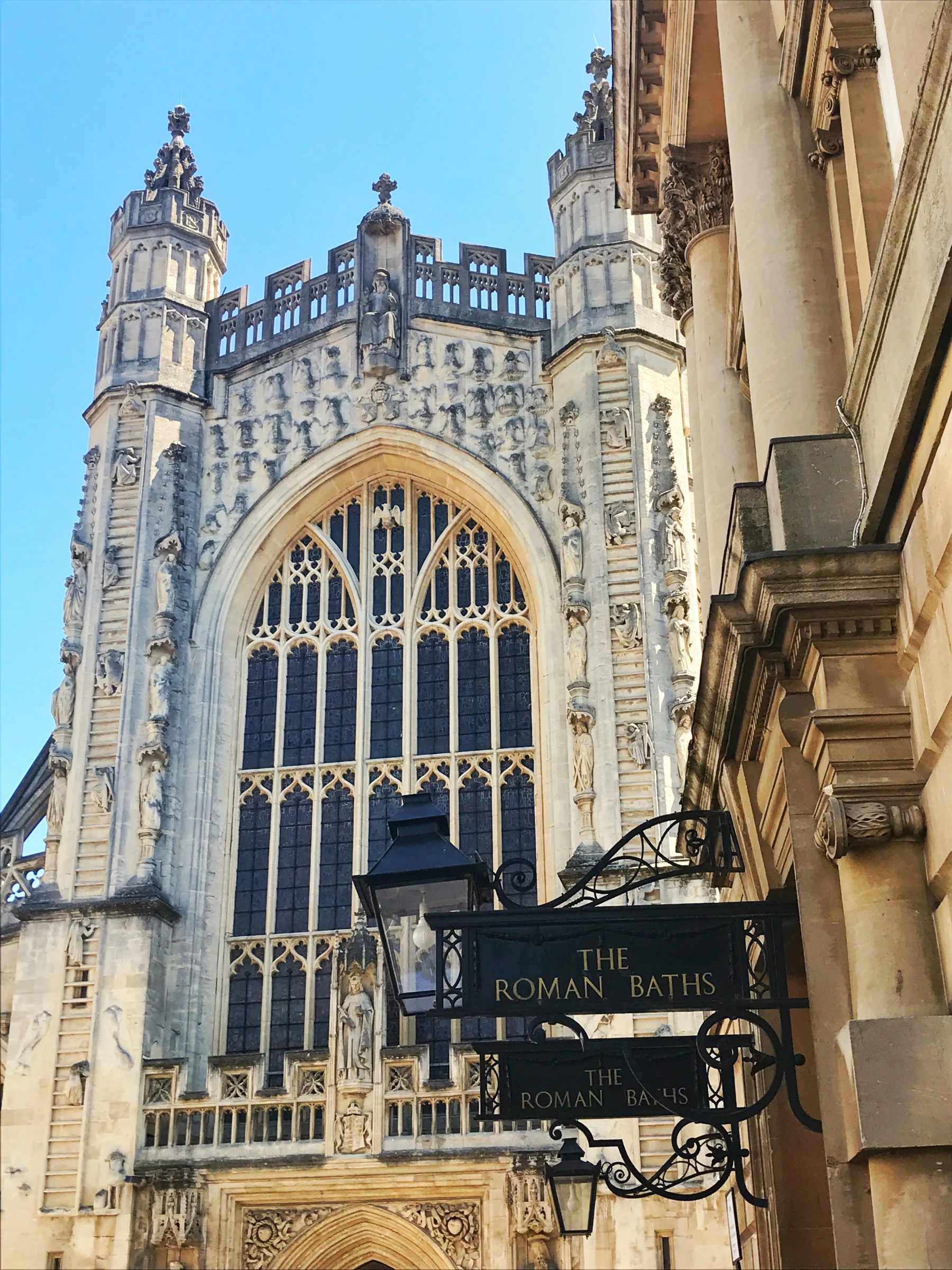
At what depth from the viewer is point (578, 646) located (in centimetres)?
1986

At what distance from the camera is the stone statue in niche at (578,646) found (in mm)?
19547

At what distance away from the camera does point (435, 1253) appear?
17281mm

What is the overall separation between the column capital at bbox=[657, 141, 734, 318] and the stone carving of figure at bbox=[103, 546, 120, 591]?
41.4 ft

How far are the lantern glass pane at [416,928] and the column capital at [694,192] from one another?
5769 millimetres

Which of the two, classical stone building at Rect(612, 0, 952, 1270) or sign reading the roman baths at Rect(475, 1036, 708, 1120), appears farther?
sign reading the roman baths at Rect(475, 1036, 708, 1120)

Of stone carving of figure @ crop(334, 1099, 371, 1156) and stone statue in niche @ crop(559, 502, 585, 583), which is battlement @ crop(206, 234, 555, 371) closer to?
stone statue in niche @ crop(559, 502, 585, 583)

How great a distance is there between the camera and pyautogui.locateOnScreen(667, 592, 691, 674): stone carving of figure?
762 inches

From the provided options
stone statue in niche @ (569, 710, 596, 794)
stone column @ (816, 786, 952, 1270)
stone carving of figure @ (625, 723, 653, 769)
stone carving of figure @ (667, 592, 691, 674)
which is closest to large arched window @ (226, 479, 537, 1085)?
stone statue in niche @ (569, 710, 596, 794)

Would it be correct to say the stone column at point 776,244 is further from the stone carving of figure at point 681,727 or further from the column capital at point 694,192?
the stone carving of figure at point 681,727

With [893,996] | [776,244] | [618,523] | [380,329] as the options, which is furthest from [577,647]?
[893,996]

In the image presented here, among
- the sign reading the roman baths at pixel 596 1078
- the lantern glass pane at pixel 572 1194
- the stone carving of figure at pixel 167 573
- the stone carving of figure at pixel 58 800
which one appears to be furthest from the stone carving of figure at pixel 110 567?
the sign reading the roman baths at pixel 596 1078

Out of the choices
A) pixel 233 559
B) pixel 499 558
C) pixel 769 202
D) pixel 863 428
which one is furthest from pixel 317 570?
pixel 863 428

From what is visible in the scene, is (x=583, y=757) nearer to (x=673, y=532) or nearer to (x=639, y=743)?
(x=639, y=743)

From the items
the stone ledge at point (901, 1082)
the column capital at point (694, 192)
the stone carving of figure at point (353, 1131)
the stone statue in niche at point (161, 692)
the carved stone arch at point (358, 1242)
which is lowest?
the stone ledge at point (901, 1082)
